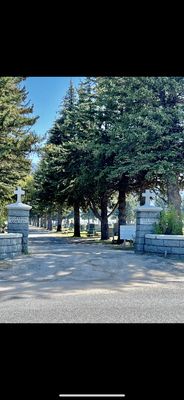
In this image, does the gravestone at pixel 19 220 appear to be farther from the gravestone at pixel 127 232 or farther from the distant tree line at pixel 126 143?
the gravestone at pixel 127 232

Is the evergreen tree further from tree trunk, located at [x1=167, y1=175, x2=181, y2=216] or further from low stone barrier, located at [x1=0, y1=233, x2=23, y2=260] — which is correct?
tree trunk, located at [x1=167, y1=175, x2=181, y2=216]

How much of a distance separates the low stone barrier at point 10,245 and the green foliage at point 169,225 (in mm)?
4107

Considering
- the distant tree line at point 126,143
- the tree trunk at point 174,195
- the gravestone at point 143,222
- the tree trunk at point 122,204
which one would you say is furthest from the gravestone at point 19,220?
the tree trunk at point 122,204

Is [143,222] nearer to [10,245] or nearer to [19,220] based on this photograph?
[19,220]

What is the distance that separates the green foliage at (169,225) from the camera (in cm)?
1170

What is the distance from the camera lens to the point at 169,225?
11859mm

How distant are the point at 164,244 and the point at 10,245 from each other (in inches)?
166

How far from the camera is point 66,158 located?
21922 mm

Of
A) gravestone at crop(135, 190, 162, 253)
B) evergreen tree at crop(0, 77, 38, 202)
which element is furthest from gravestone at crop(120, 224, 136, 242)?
evergreen tree at crop(0, 77, 38, 202)
